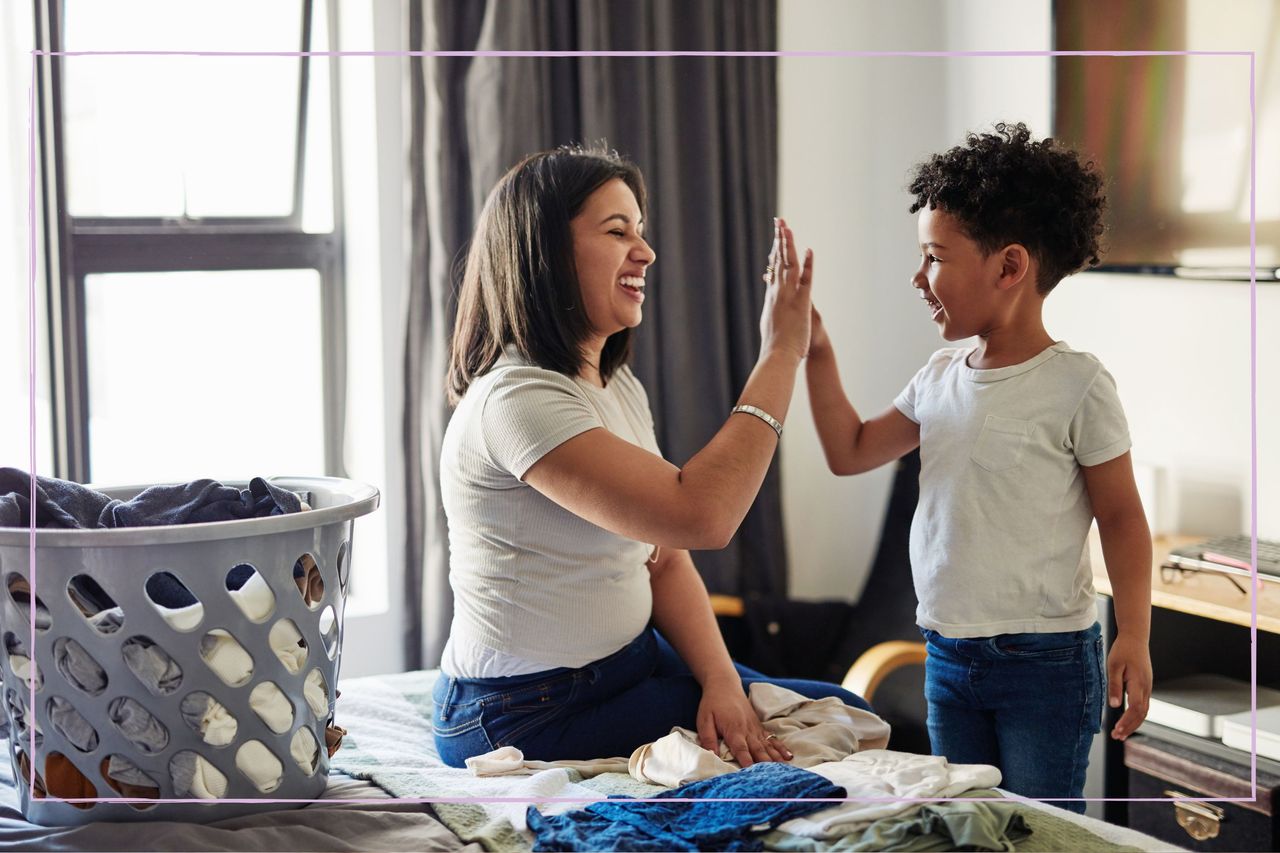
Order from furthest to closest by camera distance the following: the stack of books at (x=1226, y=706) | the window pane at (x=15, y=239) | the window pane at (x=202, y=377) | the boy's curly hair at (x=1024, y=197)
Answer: the window pane at (x=15, y=239), the window pane at (x=202, y=377), the stack of books at (x=1226, y=706), the boy's curly hair at (x=1024, y=197)

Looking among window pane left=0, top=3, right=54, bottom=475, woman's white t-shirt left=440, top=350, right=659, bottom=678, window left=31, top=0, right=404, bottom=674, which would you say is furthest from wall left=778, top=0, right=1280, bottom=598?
window pane left=0, top=3, right=54, bottom=475

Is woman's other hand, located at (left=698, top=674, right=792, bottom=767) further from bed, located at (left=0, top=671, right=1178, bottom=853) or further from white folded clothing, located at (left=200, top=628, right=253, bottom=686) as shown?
white folded clothing, located at (left=200, top=628, right=253, bottom=686)

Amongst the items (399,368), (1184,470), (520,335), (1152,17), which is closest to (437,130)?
(399,368)

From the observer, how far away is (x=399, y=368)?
1315 mm

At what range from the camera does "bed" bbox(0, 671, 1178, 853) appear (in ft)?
3.23

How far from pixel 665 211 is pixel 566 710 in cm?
53

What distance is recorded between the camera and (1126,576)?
100 centimetres

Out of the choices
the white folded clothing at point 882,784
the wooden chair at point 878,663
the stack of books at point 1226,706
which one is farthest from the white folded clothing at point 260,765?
the stack of books at point 1226,706

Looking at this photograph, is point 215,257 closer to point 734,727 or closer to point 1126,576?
point 734,727

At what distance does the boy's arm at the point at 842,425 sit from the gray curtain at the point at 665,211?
0.21 ft

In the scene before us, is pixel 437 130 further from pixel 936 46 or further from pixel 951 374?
pixel 951 374

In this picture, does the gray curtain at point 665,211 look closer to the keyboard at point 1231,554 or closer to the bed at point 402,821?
the bed at point 402,821

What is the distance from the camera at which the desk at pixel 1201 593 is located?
1012 mm

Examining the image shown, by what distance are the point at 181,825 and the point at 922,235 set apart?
2.74ft
